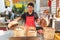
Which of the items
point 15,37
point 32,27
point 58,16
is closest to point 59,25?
point 58,16

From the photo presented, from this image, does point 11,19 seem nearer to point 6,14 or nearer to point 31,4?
point 6,14

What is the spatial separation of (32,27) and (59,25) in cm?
16

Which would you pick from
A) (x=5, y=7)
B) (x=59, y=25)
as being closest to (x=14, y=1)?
(x=5, y=7)

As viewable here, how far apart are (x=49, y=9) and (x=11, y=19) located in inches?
8.8

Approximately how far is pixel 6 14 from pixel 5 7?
4 centimetres

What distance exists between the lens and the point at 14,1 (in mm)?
736

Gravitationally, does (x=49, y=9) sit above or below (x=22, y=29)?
above

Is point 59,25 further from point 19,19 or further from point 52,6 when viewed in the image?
point 19,19

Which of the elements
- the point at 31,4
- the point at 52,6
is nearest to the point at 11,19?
the point at 31,4

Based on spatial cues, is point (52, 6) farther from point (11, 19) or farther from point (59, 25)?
point (11, 19)

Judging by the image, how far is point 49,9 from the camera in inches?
29.4

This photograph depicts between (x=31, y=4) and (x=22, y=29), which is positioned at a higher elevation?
(x=31, y=4)

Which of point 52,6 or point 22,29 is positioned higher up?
point 52,6

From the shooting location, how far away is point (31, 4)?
74cm
